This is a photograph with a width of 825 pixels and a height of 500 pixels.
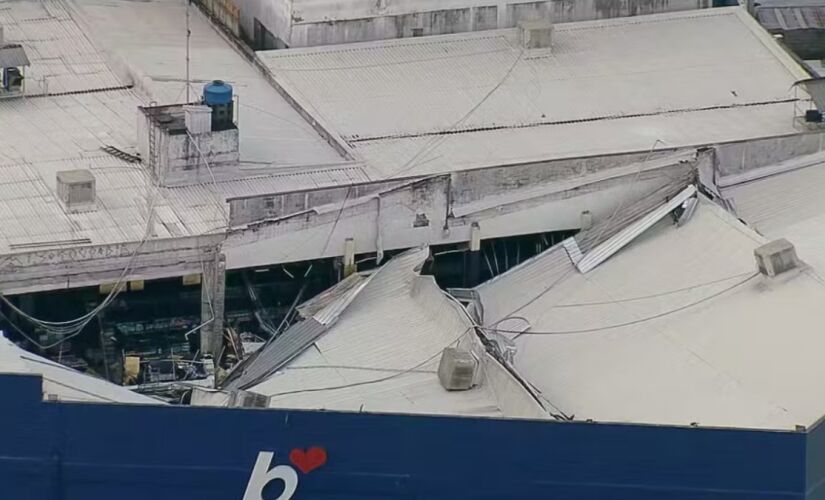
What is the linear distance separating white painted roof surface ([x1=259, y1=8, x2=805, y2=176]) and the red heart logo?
11.2 metres

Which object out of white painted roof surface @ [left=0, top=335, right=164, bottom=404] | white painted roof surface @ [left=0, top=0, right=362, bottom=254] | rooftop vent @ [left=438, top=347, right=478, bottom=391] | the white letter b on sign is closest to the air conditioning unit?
white painted roof surface @ [left=0, top=335, right=164, bottom=404]

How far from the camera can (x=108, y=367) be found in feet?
169

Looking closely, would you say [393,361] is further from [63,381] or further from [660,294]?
[63,381]

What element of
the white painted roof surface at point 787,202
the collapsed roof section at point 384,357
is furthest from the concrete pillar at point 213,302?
the white painted roof surface at point 787,202

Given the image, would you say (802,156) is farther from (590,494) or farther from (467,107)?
(590,494)

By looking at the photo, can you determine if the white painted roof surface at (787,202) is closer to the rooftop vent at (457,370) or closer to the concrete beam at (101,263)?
the rooftop vent at (457,370)

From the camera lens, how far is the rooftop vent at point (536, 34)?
61.4m

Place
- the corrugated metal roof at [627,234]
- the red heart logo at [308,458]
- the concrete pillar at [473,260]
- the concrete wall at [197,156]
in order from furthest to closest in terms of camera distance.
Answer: the concrete pillar at [473,260], the concrete wall at [197,156], the corrugated metal roof at [627,234], the red heart logo at [308,458]

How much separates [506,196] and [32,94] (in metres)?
11.1

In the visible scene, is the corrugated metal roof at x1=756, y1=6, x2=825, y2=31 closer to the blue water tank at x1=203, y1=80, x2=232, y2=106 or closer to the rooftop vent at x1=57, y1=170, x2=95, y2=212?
the blue water tank at x1=203, y1=80, x2=232, y2=106

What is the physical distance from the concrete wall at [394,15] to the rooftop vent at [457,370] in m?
13.6

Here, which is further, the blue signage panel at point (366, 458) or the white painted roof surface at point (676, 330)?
the white painted roof surface at point (676, 330)

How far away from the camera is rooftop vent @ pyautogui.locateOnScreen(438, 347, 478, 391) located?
49.2 metres

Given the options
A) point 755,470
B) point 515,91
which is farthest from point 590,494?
point 515,91
